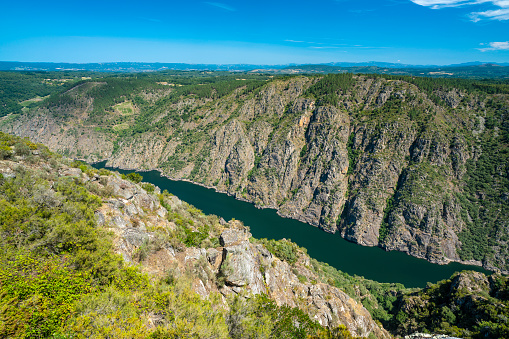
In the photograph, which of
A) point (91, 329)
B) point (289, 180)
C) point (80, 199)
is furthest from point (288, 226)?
point (91, 329)

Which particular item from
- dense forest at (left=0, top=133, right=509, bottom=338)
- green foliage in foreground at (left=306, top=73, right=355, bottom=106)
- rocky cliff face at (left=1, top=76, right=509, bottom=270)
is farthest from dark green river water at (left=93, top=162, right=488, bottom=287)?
green foliage in foreground at (left=306, top=73, right=355, bottom=106)

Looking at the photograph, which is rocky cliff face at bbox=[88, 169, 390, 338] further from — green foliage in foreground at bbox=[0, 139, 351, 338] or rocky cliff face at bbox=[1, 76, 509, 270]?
rocky cliff face at bbox=[1, 76, 509, 270]

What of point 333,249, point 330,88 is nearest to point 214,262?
point 333,249

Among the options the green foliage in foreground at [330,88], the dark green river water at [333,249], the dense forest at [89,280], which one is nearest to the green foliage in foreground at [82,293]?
the dense forest at [89,280]

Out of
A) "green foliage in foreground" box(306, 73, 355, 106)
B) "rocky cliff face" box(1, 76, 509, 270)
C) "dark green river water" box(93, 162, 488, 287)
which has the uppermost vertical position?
"green foliage in foreground" box(306, 73, 355, 106)

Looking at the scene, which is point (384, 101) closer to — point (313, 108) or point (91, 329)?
point (313, 108)

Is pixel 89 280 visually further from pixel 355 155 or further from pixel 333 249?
pixel 355 155
